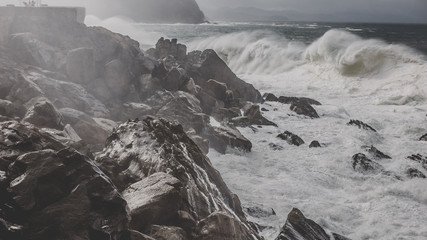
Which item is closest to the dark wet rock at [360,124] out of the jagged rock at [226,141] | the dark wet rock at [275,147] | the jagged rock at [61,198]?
the dark wet rock at [275,147]

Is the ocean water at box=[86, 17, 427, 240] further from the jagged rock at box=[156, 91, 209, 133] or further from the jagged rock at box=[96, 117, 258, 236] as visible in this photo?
the jagged rock at box=[156, 91, 209, 133]

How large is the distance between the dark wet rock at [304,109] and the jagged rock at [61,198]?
15058 millimetres

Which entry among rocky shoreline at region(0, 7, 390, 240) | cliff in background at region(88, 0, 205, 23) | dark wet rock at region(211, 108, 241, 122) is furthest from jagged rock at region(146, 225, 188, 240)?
cliff in background at region(88, 0, 205, 23)

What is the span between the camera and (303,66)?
33.3 meters

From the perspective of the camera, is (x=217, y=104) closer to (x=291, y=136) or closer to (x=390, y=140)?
(x=291, y=136)

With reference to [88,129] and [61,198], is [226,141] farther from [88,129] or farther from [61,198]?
[61,198]

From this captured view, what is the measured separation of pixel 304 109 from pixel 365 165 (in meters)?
7.39

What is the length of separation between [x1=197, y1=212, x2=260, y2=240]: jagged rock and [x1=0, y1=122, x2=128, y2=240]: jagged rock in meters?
1.32

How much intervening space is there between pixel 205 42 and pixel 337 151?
36.3 meters

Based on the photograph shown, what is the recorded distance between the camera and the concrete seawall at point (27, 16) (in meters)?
16.2

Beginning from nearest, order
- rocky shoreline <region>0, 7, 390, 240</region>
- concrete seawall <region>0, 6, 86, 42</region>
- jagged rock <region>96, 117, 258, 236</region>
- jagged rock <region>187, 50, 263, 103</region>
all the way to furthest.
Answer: rocky shoreline <region>0, 7, 390, 240</region> < jagged rock <region>96, 117, 258, 236</region> < concrete seawall <region>0, 6, 86, 42</region> < jagged rock <region>187, 50, 263, 103</region>

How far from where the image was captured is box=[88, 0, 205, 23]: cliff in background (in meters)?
166

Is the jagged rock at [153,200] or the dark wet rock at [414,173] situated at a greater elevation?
the jagged rock at [153,200]

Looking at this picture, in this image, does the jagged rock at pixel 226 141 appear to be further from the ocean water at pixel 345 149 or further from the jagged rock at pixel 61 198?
the jagged rock at pixel 61 198
